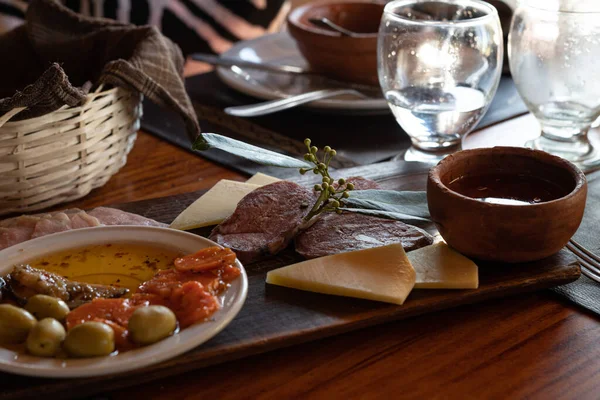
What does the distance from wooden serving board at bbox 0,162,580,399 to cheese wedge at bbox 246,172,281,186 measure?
25 centimetres

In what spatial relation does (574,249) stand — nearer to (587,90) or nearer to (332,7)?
(587,90)

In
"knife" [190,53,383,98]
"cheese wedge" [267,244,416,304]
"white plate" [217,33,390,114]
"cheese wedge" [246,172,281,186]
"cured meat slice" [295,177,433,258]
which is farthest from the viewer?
"knife" [190,53,383,98]

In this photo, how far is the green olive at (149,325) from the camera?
2.71 feet

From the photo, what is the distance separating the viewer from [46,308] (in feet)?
2.87

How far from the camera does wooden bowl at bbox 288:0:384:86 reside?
176 cm

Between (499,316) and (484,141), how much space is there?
0.70m

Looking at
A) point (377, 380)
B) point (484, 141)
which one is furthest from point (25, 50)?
point (377, 380)

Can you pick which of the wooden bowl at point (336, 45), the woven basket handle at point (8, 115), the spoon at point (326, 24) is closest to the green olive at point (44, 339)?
the woven basket handle at point (8, 115)

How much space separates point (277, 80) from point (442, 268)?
102 cm

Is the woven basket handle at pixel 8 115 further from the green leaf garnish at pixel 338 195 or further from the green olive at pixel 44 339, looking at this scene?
the green olive at pixel 44 339

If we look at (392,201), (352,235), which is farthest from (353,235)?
(392,201)

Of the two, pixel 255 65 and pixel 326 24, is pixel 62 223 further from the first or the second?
pixel 326 24

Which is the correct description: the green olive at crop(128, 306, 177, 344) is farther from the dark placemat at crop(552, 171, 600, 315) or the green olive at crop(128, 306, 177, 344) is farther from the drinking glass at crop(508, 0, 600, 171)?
the drinking glass at crop(508, 0, 600, 171)

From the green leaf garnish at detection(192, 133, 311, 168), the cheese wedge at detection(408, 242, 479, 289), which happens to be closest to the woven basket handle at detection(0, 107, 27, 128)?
the green leaf garnish at detection(192, 133, 311, 168)
